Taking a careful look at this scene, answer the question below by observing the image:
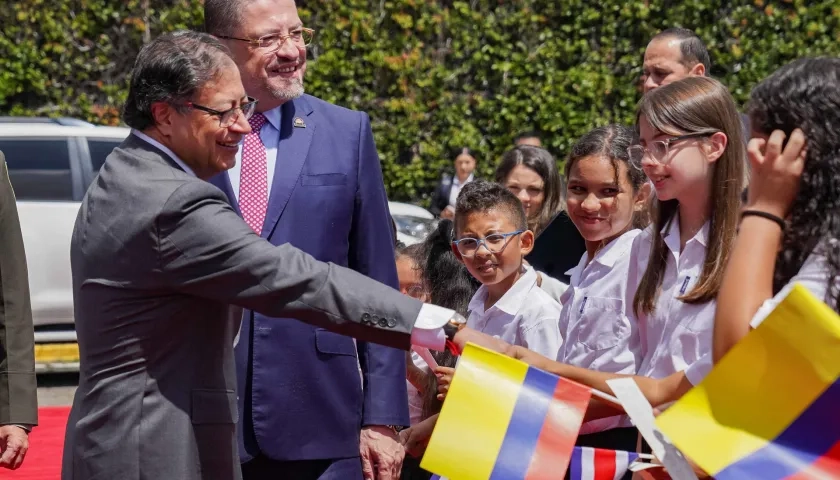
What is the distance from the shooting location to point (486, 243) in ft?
14.1

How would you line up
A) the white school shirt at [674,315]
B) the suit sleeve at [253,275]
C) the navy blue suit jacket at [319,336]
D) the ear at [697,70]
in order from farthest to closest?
the ear at [697,70] < the navy blue suit jacket at [319,336] < the white school shirt at [674,315] < the suit sleeve at [253,275]

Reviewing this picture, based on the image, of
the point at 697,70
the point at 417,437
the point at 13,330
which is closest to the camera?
the point at 13,330

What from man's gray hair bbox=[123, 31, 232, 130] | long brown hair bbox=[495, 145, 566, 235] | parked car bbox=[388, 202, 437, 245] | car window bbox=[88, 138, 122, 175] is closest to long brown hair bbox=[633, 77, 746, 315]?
man's gray hair bbox=[123, 31, 232, 130]

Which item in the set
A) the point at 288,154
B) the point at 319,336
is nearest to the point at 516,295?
the point at 319,336

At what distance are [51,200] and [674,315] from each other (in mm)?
7875

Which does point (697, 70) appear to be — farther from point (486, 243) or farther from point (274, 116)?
point (274, 116)

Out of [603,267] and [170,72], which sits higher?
[170,72]

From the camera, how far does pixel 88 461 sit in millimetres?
2852

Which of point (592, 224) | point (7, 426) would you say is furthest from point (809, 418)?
point (7, 426)

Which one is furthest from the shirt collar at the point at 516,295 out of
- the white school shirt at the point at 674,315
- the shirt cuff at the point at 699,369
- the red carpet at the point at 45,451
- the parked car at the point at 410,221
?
the parked car at the point at 410,221

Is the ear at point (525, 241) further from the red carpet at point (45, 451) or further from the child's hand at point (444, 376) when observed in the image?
the red carpet at point (45, 451)

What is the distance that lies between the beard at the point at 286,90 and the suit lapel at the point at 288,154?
56mm

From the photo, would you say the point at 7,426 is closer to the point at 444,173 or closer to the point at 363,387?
the point at 363,387

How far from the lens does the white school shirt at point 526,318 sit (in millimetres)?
3998
